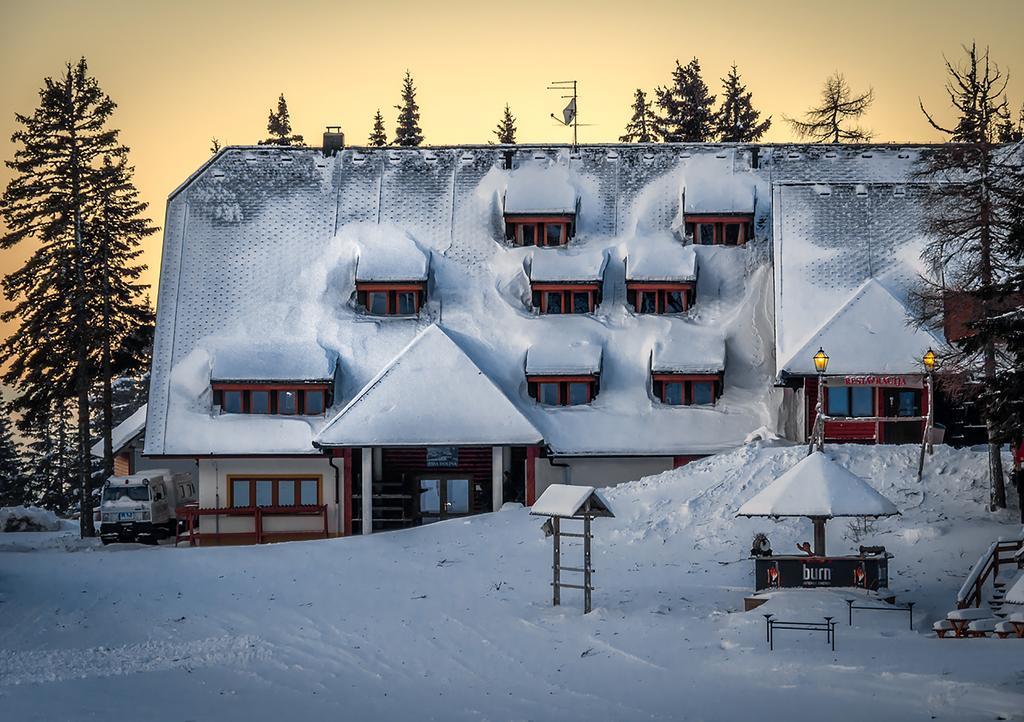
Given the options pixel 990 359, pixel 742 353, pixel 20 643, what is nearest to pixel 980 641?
pixel 990 359

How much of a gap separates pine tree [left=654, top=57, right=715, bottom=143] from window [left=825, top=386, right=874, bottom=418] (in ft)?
86.4

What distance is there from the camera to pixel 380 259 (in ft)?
145

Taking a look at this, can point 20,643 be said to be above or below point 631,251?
below

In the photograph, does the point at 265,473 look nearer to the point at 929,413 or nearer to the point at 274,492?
the point at 274,492

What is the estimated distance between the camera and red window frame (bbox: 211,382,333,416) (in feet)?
136

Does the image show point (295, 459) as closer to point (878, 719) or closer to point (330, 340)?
point (330, 340)

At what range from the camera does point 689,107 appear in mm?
63375

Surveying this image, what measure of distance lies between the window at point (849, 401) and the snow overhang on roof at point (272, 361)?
15.0 meters

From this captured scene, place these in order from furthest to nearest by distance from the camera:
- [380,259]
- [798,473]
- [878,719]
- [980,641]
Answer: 1. [380,259]
2. [798,473]
3. [980,641]
4. [878,719]

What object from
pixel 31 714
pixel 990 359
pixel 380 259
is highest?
pixel 380 259

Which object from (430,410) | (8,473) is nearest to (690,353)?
(430,410)

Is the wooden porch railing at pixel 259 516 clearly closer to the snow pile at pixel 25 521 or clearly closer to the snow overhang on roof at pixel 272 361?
the snow overhang on roof at pixel 272 361

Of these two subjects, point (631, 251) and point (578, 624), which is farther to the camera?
point (631, 251)

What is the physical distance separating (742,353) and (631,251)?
5267mm
